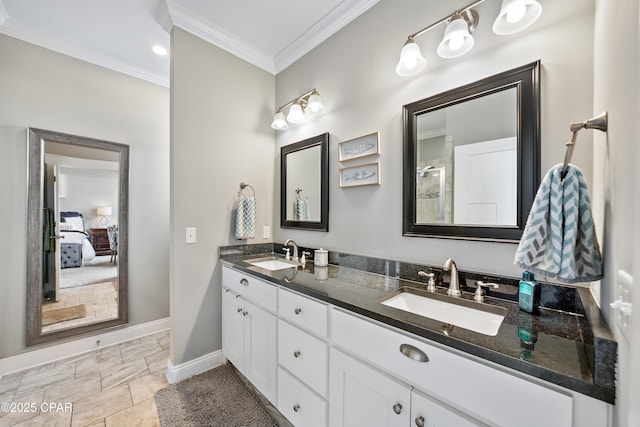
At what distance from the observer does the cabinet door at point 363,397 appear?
94cm

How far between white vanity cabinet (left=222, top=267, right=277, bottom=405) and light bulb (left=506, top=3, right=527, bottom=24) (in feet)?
5.77

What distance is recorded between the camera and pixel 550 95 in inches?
43.3

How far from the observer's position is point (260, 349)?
165cm

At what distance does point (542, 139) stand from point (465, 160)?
0.31 m

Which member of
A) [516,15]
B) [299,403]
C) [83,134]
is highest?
[516,15]

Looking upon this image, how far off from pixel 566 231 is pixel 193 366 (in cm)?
247

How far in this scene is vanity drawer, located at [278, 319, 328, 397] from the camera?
123cm

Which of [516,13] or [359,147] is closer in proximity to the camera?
[516,13]

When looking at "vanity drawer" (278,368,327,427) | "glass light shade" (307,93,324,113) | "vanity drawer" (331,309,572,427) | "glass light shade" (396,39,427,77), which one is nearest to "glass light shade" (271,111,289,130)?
"glass light shade" (307,93,324,113)

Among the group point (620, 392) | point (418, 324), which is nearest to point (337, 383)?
point (418, 324)

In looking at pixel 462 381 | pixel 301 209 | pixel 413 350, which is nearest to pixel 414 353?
pixel 413 350

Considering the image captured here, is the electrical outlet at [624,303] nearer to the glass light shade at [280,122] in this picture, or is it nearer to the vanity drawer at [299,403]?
the vanity drawer at [299,403]

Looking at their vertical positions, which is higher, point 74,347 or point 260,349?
point 260,349

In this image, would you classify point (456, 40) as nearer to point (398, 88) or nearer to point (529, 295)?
point (398, 88)
